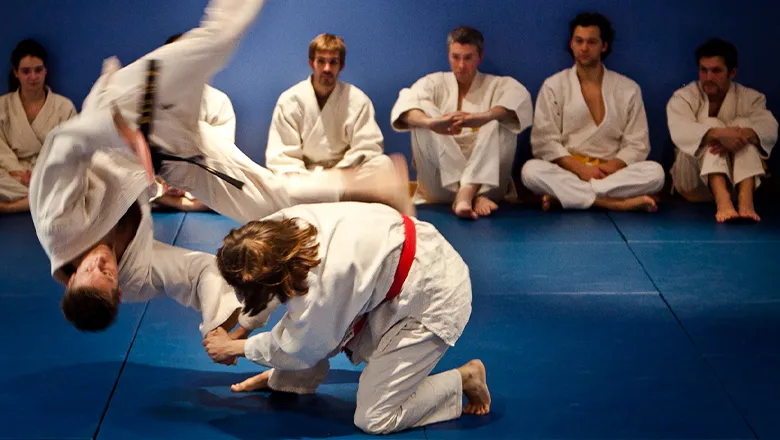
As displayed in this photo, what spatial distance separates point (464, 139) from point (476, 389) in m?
3.03

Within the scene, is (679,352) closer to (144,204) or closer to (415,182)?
(144,204)

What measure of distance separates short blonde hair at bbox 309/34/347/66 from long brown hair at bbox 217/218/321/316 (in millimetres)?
3014

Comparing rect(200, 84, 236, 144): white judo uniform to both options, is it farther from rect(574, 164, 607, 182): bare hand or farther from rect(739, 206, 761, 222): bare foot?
rect(739, 206, 761, 222): bare foot

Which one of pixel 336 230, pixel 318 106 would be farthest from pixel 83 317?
pixel 318 106

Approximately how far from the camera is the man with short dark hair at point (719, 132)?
6.17 m

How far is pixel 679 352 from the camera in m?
4.05

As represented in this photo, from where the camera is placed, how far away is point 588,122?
645 centimetres

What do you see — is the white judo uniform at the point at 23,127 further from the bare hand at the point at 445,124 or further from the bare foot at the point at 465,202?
the bare foot at the point at 465,202

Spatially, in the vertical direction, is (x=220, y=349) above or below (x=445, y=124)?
above

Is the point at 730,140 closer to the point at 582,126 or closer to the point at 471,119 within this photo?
the point at 582,126

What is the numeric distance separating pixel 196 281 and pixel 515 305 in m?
1.46

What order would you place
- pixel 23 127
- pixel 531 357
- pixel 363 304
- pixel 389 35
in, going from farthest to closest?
pixel 389 35
pixel 23 127
pixel 531 357
pixel 363 304

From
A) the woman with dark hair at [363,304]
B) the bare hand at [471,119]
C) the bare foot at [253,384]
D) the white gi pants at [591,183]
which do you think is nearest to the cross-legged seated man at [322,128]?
the bare hand at [471,119]

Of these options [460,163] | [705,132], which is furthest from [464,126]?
[705,132]
